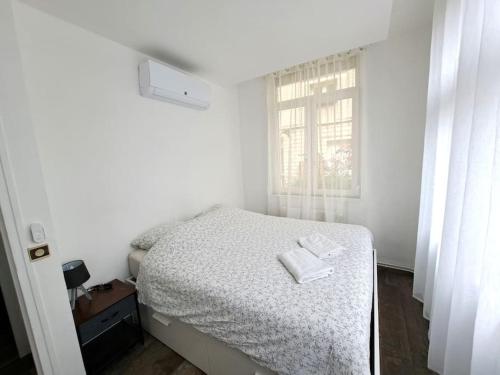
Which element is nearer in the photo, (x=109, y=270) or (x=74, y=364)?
(x=74, y=364)

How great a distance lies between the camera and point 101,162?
Answer: 1.68 metres

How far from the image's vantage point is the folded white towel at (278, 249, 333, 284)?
4.32ft

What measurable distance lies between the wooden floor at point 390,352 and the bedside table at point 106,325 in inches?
4.4

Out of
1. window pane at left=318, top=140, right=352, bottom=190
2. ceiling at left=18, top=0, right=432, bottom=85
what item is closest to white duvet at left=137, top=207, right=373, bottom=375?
window pane at left=318, top=140, right=352, bottom=190

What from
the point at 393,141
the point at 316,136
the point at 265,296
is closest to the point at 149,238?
the point at 265,296

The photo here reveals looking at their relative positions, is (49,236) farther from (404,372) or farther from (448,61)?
(448,61)

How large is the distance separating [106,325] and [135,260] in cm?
49

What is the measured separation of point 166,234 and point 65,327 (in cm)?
83

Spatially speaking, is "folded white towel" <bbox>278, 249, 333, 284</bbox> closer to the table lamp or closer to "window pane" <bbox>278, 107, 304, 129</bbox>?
the table lamp

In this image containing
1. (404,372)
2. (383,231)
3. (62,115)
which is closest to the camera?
(404,372)

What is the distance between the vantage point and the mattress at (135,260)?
179cm

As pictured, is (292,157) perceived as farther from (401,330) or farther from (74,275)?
(74,275)

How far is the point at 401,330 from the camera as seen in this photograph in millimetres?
1683

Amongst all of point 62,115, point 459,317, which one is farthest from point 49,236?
point 459,317
